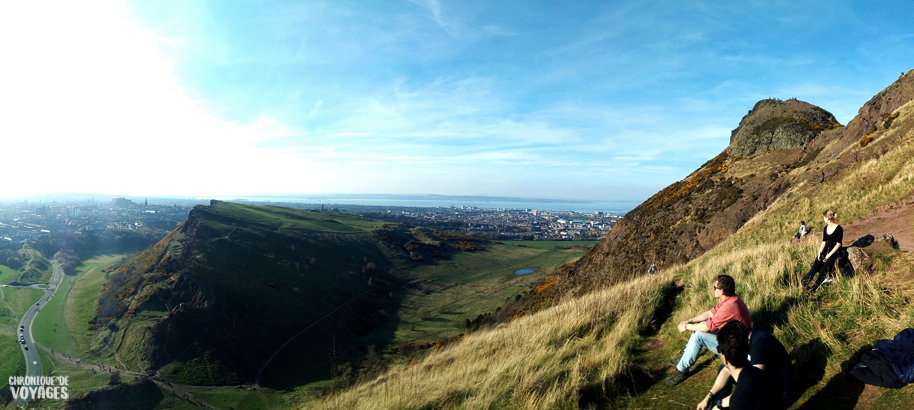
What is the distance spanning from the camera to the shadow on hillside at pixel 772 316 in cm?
533

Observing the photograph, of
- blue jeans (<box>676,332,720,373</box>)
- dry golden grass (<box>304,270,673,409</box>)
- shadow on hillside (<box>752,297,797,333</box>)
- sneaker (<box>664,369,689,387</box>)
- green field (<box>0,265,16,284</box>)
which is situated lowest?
green field (<box>0,265,16,284</box>)

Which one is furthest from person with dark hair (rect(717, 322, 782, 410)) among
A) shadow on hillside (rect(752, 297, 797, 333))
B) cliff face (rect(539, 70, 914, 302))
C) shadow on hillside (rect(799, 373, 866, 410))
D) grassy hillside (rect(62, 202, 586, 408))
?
grassy hillside (rect(62, 202, 586, 408))

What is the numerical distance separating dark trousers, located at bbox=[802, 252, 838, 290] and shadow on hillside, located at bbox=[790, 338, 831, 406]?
2.14 m

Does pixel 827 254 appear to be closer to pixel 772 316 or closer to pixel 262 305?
pixel 772 316

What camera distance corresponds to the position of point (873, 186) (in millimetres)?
11742

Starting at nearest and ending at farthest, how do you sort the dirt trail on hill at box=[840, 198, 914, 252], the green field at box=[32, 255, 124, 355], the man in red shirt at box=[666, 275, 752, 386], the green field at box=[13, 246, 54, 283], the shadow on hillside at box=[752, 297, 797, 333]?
the man in red shirt at box=[666, 275, 752, 386], the shadow on hillside at box=[752, 297, 797, 333], the dirt trail on hill at box=[840, 198, 914, 252], the green field at box=[32, 255, 124, 355], the green field at box=[13, 246, 54, 283]

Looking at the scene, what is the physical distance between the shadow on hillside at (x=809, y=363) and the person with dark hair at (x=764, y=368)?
269 millimetres

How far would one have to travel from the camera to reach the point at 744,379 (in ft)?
11.4

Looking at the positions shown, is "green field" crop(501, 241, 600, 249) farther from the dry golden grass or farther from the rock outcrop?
the dry golden grass

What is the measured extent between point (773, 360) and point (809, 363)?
1092 mm

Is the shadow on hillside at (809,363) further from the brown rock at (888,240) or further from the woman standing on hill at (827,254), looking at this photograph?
the brown rock at (888,240)

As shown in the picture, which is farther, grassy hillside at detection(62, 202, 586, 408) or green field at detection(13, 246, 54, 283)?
green field at detection(13, 246, 54, 283)

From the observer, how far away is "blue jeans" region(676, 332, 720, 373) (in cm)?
483

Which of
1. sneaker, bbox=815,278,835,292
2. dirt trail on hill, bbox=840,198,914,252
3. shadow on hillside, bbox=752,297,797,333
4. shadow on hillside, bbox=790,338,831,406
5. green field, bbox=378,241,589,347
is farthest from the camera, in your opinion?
green field, bbox=378,241,589,347
